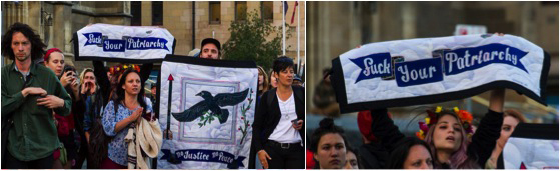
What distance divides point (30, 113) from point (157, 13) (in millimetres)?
1270

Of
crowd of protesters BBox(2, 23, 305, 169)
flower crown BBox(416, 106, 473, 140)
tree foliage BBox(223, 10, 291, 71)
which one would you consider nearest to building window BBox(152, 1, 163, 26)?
crowd of protesters BBox(2, 23, 305, 169)

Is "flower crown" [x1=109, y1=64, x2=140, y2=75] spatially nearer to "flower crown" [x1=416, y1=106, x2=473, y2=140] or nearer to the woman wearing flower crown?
the woman wearing flower crown

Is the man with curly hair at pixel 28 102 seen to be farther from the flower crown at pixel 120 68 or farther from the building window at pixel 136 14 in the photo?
the building window at pixel 136 14

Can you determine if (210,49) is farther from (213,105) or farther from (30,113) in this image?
(30,113)

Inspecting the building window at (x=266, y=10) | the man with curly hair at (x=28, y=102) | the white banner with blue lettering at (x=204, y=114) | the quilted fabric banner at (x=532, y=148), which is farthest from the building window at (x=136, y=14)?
the quilted fabric banner at (x=532, y=148)

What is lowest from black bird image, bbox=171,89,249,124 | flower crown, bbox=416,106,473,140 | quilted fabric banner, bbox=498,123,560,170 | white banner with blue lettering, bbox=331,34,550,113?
quilted fabric banner, bbox=498,123,560,170

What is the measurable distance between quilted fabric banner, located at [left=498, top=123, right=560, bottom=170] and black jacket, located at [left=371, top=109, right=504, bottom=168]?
295 mm

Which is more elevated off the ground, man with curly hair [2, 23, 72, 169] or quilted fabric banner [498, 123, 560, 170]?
man with curly hair [2, 23, 72, 169]

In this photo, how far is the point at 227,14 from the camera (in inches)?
284

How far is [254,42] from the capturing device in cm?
716

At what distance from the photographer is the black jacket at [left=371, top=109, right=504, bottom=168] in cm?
621

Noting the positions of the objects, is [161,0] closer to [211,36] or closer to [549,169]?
[211,36]

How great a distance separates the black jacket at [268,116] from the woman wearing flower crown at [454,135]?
61 cm

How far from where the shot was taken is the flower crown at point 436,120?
20.7 ft
